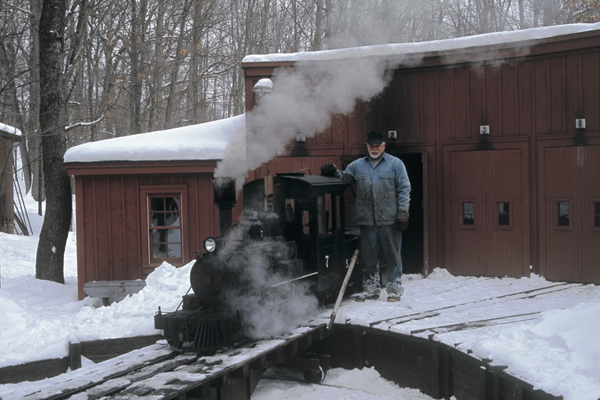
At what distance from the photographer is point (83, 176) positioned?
9.99 meters

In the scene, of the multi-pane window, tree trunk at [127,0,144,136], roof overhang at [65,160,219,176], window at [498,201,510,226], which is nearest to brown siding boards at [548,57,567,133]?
window at [498,201,510,226]

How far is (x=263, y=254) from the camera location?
17.9 feet

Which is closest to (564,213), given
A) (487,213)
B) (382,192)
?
(487,213)

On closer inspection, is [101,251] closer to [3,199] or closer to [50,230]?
[50,230]

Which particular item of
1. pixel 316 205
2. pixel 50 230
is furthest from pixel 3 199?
pixel 316 205

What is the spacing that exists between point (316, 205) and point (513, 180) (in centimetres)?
389

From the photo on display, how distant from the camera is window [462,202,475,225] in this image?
8.48 m

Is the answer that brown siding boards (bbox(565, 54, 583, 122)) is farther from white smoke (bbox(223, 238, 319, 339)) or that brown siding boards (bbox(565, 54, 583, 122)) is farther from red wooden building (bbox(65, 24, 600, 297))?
white smoke (bbox(223, 238, 319, 339))

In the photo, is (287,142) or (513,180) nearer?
(513,180)

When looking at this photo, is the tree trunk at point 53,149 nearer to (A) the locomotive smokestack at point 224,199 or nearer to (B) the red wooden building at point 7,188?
(A) the locomotive smokestack at point 224,199

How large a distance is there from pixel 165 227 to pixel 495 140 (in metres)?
6.13

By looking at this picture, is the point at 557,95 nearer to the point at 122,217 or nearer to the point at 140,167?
the point at 140,167

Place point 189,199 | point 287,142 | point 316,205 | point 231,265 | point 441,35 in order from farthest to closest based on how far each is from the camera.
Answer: point 441,35
point 189,199
point 287,142
point 316,205
point 231,265

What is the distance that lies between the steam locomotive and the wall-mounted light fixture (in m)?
2.52
